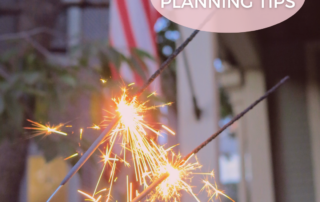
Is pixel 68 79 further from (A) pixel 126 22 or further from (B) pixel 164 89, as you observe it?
(B) pixel 164 89

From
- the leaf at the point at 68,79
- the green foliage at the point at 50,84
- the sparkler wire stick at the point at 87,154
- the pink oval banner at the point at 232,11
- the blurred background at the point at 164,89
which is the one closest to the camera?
the sparkler wire stick at the point at 87,154

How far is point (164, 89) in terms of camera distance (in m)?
2.56

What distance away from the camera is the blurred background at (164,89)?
105cm

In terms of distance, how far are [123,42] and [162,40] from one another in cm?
149

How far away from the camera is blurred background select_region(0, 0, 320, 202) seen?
1.05m

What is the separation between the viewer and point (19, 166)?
1.74 metres

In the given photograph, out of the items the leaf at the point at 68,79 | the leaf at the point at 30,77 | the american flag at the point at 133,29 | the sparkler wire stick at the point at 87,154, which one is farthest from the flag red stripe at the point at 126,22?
the sparkler wire stick at the point at 87,154

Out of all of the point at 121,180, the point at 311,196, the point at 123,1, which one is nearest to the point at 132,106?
the point at 121,180

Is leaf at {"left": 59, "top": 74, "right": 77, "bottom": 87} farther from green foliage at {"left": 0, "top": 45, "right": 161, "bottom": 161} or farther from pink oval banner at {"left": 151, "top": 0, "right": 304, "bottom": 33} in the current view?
pink oval banner at {"left": 151, "top": 0, "right": 304, "bottom": 33}

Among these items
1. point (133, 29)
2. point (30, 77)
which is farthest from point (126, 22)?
point (30, 77)

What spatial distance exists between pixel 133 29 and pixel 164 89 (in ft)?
3.85

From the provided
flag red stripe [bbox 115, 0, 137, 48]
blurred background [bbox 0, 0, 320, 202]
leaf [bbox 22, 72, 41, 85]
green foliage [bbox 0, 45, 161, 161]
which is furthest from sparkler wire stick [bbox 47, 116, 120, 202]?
flag red stripe [bbox 115, 0, 137, 48]

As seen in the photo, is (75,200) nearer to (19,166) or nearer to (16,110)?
(19,166)

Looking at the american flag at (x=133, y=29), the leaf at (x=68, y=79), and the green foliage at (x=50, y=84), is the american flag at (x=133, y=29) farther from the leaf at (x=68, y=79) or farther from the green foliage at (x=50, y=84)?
the leaf at (x=68, y=79)
